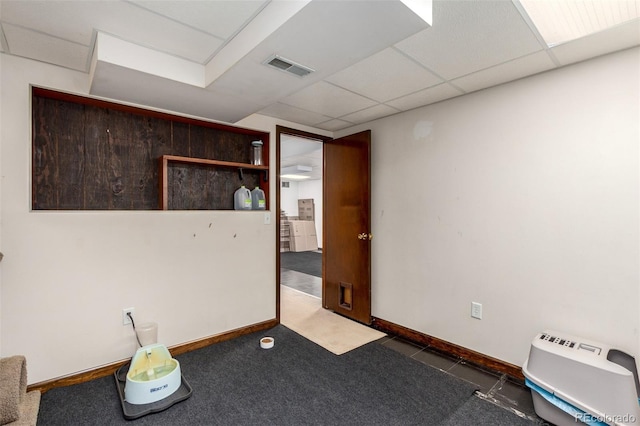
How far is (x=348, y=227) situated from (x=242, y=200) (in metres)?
1.25

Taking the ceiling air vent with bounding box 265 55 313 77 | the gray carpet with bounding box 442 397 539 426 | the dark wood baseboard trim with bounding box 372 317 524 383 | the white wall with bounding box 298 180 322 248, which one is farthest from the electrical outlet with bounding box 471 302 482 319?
the white wall with bounding box 298 180 322 248

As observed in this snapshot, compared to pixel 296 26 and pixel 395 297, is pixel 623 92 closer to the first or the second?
pixel 296 26

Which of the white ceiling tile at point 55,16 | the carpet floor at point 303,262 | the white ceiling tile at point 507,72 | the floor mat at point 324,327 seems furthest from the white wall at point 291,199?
Result: the white ceiling tile at point 55,16

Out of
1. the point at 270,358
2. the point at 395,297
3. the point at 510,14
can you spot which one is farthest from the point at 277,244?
the point at 510,14

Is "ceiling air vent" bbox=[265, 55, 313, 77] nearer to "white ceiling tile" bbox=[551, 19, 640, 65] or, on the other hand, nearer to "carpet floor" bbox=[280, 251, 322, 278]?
"white ceiling tile" bbox=[551, 19, 640, 65]

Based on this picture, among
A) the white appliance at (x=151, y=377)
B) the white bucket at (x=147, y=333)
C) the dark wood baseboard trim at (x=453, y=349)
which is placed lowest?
the dark wood baseboard trim at (x=453, y=349)

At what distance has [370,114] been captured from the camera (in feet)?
10.2

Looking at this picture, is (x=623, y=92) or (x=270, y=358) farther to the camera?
(x=270, y=358)

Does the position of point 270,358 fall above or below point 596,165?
below

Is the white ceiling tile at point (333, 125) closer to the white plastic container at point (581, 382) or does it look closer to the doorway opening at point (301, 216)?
the doorway opening at point (301, 216)

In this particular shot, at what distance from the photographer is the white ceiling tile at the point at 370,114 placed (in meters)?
2.93

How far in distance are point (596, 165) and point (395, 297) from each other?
76.8 inches

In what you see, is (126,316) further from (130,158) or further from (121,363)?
(130,158)

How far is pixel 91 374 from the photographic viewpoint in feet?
7.29
